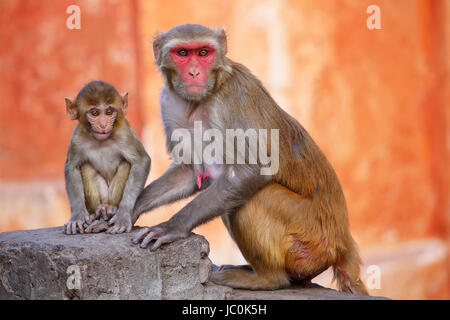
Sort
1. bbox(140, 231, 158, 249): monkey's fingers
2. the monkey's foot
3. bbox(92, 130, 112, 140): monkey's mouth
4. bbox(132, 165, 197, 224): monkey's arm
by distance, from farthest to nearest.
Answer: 1. bbox(132, 165, 197, 224): monkey's arm
2. the monkey's foot
3. bbox(92, 130, 112, 140): monkey's mouth
4. bbox(140, 231, 158, 249): monkey's fingers

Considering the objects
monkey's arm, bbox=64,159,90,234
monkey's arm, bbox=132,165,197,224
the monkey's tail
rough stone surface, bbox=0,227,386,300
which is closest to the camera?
rough stone surface, bbox=0,227,386,300

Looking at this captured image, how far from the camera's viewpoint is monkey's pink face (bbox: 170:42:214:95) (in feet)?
18.7

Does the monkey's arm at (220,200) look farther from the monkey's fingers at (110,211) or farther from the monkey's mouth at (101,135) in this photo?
the monkey's mouth at (101,135)

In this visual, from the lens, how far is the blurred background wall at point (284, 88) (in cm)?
1191

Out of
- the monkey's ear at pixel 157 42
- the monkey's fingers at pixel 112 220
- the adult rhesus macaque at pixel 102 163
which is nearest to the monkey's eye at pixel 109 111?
the adult rhesus macaque at pixel 102 163

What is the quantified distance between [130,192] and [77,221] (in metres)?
0.55

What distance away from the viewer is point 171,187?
6.50 meters

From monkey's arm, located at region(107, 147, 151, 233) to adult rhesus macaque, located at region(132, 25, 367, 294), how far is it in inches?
14.3

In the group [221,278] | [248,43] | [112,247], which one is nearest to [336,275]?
[221,278]

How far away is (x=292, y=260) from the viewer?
6.01 meters

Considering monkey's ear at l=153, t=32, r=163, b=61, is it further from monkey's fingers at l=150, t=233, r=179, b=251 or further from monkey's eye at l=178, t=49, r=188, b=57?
monkey's fingers at l=150, t=233, r=179, b=251

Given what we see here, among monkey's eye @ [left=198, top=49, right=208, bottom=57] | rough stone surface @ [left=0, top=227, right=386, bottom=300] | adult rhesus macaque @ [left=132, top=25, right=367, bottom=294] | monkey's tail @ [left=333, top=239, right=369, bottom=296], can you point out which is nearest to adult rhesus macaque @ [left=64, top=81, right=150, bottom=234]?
rough stone surface @ [left=0, top=227, right=386, bottom=300]

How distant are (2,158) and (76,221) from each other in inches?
282
